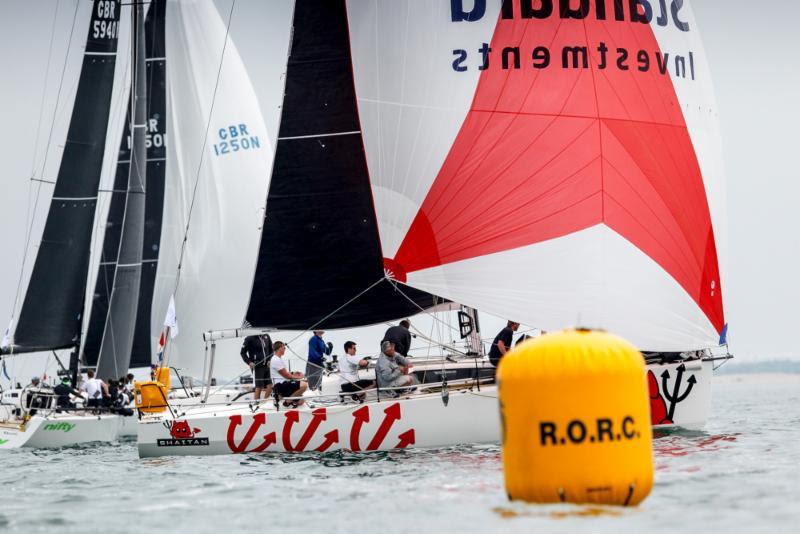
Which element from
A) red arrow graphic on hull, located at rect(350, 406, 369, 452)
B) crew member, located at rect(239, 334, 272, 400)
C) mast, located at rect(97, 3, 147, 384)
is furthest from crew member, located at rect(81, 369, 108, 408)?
red arrow graphic on hull, located at rect(350, 406, 369, 452)

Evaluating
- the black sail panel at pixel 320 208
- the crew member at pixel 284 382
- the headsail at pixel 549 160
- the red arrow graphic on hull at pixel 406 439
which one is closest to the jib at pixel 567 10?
the headsail at pixel 549 160

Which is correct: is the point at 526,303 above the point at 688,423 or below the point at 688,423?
above

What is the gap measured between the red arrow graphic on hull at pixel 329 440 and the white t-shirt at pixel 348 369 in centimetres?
139

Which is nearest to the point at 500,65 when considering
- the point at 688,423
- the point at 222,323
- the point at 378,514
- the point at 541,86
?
the point at 541,86

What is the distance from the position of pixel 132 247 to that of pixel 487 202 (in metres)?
15.6

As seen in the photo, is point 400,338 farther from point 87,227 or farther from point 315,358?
point 87,227

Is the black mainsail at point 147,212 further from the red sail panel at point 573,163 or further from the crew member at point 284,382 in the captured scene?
the red sail panel at point 573,163

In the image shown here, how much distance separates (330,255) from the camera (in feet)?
57.1

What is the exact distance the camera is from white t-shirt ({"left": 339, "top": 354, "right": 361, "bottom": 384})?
55.7 feet

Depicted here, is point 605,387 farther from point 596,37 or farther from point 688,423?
point 596,37

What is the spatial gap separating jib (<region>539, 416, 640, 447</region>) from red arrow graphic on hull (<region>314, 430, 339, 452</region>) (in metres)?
7.27

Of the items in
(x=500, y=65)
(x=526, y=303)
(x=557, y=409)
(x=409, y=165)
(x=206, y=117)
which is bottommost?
(x=557, y=409)

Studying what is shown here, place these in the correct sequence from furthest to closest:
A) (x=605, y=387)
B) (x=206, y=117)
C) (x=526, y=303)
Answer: (x=206, y=117) < (x=526, y=303) < (x=605, y=387)

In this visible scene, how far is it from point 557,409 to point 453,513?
1.55 m
